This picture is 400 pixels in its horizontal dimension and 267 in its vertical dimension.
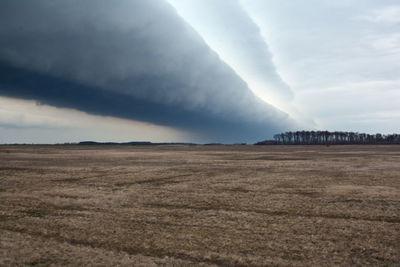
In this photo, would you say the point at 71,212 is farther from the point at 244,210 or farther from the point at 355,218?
the point at 355,218

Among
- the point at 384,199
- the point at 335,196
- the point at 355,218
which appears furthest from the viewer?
the point at 335,196

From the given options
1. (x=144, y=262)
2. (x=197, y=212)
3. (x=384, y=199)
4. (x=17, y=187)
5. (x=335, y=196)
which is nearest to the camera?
(x=144, y=262)

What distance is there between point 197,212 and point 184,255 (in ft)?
14.7

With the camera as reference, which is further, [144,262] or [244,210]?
[244,210]

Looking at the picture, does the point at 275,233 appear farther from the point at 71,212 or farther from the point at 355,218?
the point at 71,212

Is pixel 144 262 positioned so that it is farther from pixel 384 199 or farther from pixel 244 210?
pixel 384 199

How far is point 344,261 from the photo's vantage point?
7.19 m

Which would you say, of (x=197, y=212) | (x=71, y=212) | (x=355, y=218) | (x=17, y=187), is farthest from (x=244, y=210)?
(x=17, y=187)

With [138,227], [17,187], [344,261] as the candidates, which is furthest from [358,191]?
[17,187]

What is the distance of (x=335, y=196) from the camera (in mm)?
15359

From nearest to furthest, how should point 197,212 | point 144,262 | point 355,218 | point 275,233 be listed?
point 144,262 → point 275,233 → point 355,218 → point 197,212

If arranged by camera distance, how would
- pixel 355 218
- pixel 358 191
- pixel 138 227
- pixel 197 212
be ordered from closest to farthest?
pixel 138 227 < pixel 355 218 < pixel 197 212 < pixel 358 191

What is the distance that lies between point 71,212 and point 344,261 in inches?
386

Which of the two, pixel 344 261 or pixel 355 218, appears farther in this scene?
pixel 355 218
